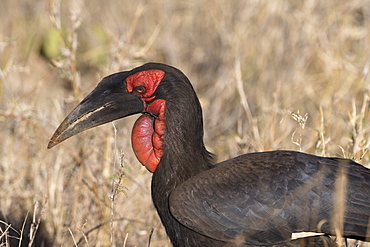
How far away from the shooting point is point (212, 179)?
270 centimetres

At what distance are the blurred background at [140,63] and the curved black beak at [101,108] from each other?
37cm

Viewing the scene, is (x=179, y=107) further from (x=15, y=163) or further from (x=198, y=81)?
(x=198, y=81)

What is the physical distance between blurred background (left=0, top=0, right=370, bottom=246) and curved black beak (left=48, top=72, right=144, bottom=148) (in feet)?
1.22

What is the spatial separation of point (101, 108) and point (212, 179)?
59 centimetres

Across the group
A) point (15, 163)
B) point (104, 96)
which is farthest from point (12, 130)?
point (104, 96)

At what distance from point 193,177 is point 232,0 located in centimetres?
336

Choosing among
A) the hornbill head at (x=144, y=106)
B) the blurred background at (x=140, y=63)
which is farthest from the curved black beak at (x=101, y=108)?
the blurred background at (x=140, y=63)

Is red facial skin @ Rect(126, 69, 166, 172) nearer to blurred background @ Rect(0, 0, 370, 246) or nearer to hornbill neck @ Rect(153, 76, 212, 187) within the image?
hornbill neck @ Rect(153, 76, 212, 187)

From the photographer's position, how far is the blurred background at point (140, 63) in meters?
3.78

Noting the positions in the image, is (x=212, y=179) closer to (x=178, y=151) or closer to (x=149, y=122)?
(x=178, y=151)

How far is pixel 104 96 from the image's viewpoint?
9.09ft

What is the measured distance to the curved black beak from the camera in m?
2.74

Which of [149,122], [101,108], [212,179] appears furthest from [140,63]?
[212,179]

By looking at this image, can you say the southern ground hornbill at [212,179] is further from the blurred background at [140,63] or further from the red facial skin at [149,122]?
the blurred background at [140,63]
